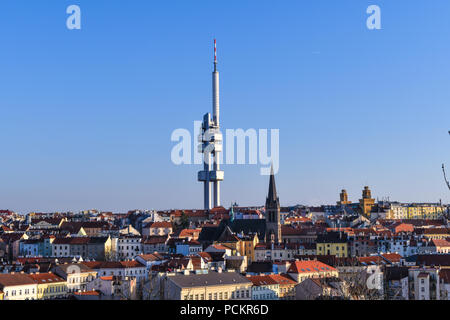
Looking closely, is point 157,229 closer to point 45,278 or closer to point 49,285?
point 45,278

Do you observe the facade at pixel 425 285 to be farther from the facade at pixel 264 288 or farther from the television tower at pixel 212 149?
the television tower at pixel 212 149

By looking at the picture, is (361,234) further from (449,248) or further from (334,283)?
(334,283)

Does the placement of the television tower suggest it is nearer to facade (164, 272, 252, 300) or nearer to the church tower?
the church tower

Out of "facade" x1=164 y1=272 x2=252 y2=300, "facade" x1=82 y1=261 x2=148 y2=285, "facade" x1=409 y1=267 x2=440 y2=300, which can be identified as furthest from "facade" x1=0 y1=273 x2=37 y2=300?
"facade" x1=409 y1=267 x2=440 y2=300

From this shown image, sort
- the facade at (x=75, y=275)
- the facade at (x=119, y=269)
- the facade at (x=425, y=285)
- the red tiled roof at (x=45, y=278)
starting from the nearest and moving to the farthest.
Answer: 1. the facade at (x=425, y=285)
2. the red tiled roof at (x=45, y=278)
3. the facade at (x=75, y=275)
4. the facade at (x=119, y=269)

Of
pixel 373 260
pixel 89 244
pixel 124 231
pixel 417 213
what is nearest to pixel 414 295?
pixel 373 260

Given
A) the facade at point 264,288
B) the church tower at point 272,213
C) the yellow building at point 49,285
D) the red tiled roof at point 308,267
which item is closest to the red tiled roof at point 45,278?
the yellow building at point 49,285
